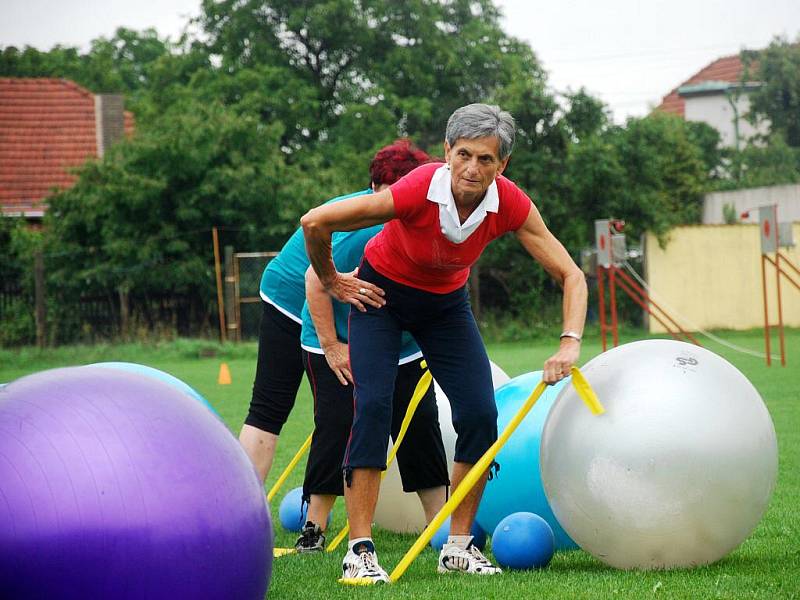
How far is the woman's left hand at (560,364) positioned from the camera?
16.8 ft

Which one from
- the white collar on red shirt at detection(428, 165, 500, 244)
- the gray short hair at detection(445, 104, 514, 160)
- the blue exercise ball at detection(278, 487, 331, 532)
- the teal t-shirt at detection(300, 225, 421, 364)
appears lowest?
the blue exercise ball at detection(278, 487, 331, 532)

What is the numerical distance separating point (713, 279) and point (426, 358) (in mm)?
24750

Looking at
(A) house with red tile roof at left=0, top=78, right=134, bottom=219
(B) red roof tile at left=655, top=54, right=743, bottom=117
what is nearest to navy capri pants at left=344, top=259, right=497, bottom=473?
(A) house with red tile roof at left=0, top=78, right=134, bottom=219

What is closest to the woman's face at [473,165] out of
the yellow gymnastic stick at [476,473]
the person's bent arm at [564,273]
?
the person's bent arm at [564,273]

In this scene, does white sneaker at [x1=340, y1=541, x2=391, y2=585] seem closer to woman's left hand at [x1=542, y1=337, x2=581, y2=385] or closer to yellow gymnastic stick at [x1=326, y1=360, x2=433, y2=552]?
yellow gymnastic stick at [x1=326, y1=360, x2=433, y2=552]

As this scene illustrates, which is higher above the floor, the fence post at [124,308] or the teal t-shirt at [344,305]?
the teal t-shirt at [344,305]

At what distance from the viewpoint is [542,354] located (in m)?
21.2

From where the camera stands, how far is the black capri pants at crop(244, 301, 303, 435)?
21.5ft

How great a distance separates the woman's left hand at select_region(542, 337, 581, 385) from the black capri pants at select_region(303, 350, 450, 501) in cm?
105

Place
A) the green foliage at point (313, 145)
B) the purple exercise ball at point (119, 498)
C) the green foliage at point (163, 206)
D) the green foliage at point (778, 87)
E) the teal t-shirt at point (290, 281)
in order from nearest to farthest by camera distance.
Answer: the purple exercise ball at point (119, 498) < the teal t-shirt at point (290, 281) < the green foliage at point (163, 206) < the green foliage at point (313, 145) < the green foliage at point (778, 87)

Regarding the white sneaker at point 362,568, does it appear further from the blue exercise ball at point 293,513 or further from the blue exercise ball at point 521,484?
the blue exercise ball at point 293,513

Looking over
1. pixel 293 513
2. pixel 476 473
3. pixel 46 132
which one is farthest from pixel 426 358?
pixel 46 132

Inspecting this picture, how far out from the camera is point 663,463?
4.86m

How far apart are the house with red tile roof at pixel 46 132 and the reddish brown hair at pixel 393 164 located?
2682 centimetres
